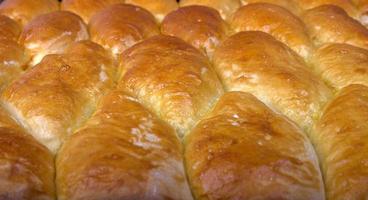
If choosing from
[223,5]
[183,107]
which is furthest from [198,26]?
[183,107]

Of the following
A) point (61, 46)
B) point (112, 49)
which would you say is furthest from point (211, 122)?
point (61, 46)

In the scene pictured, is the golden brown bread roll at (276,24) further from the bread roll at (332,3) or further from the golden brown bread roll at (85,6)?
the golden brown bread roll at (85,6)

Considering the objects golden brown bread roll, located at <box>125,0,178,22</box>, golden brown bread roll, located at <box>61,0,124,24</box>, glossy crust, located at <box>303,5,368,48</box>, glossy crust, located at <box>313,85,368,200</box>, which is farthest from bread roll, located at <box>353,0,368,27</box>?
A: golden brown bread roll, located at <box>61,0,124,24</box>

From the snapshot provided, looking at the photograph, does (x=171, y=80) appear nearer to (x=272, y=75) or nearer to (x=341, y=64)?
(x=272, y=75)

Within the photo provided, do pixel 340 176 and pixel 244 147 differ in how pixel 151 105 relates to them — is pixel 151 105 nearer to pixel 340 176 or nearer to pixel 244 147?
pixel 244 147

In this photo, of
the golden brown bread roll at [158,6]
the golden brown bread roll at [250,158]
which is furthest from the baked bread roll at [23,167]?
the golden brown bread roll at [158,6]

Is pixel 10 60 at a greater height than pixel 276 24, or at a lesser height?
lesser
